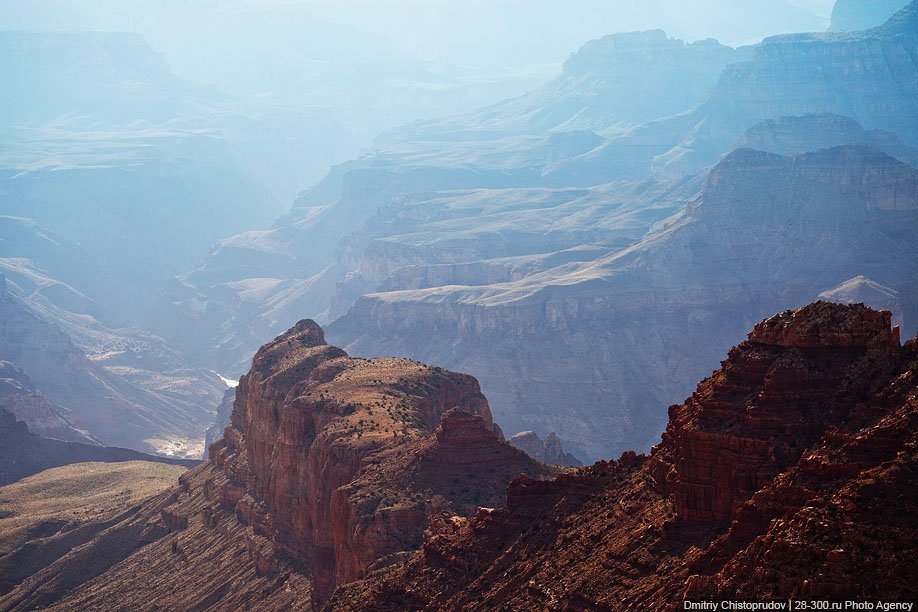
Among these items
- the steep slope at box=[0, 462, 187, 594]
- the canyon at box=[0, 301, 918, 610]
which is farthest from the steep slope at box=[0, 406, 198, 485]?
the canyon at box=[0, 301, 918, 610]

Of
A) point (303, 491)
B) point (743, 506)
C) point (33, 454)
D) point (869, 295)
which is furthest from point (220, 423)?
point (743, 506)

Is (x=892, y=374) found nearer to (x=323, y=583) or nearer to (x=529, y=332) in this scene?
(x=323, y=583)

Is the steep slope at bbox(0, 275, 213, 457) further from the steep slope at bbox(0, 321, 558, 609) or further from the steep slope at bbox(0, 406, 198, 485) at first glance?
the steep slope at bbox(0, 321, 558, 609)

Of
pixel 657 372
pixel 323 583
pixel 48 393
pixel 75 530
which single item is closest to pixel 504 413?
pixel 657 372

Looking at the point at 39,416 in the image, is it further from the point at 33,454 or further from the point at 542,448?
the point at 542,448

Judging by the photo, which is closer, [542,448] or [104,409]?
[542,448]
